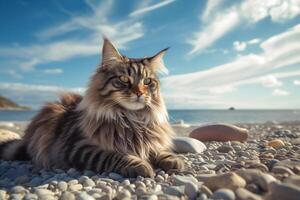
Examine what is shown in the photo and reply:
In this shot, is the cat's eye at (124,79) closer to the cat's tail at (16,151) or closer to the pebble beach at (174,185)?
the pebble beach at (174,185)

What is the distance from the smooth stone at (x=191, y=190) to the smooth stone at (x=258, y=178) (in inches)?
16.6

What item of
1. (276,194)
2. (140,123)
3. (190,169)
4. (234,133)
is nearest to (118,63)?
(140,123)

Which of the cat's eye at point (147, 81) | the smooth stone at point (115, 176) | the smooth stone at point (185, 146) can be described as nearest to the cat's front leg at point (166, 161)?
the smooth stone at point (115, 176)

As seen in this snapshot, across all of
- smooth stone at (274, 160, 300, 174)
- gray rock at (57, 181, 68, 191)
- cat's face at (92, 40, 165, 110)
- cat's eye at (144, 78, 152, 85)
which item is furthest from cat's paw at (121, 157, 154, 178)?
smooth stone at (274, 160, 300, 174)

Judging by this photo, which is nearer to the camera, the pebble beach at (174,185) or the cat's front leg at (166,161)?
the pebble beach at (174,185)

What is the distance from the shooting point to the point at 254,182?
2.44 meters

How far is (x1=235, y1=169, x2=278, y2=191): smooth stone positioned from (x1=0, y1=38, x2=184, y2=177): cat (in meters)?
1.02

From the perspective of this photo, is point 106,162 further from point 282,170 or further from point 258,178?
point 282,170

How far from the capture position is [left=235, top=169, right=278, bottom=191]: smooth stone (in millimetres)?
2350

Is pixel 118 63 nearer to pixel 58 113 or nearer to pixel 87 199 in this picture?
pixel 58 113

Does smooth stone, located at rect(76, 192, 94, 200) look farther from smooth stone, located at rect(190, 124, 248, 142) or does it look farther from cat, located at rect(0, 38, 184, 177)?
smooth stone, located at rect(190, 124, 248, 142)

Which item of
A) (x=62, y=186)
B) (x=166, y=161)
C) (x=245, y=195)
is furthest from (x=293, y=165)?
(x=62, y=186)

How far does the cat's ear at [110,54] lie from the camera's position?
389 cm

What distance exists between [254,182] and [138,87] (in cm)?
170
